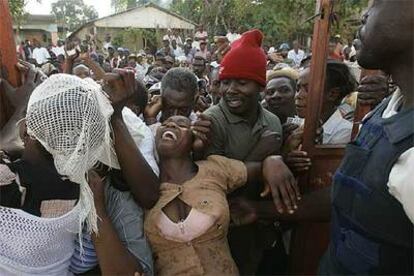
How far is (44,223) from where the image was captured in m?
1.49

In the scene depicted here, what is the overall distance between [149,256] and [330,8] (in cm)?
125

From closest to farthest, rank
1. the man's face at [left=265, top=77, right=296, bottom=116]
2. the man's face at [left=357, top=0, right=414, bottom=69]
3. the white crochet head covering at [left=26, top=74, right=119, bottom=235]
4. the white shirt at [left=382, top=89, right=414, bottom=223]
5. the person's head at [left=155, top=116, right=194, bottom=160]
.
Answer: the white shirt at [left=382, top=89, right=414, bottom=223], the man's face at [left=357, top=0, right=414, bottom=69], the white crochet head covering at [left=26, top=74, right=119, bottom=235], the person's head at [left=155, top=116, right=194, bottom=160], the man's face at [left=265, top=77, right=296, bottom=116]

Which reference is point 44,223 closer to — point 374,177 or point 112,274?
point 112,274

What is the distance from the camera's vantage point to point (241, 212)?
184 centimetres

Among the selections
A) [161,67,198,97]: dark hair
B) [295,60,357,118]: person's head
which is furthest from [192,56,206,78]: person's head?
[295,60,357,118]: person's head

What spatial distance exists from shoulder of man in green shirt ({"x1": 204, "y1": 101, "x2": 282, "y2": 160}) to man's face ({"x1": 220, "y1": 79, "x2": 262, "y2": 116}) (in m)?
0.04

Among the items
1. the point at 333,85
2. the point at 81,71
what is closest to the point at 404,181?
the point at 333,85

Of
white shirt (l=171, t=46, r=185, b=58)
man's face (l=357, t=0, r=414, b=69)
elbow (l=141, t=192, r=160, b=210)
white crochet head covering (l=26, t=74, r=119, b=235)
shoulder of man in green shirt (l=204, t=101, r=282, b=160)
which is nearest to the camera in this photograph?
man's face (l=357, t=0, r=414, b=69)

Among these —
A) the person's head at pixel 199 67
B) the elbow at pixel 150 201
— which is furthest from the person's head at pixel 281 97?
the person's head at pixel 199 67

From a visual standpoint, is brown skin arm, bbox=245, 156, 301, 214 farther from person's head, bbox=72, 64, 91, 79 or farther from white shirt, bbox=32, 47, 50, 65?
white shirt, bbox=32, 47, 50, 65

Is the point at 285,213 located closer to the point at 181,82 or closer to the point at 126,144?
the point at 126,144

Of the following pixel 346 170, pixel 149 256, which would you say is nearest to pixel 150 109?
pixel 149 256

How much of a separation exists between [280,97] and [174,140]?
1209 millimetres

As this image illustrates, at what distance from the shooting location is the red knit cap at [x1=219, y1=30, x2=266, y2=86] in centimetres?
204
